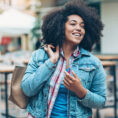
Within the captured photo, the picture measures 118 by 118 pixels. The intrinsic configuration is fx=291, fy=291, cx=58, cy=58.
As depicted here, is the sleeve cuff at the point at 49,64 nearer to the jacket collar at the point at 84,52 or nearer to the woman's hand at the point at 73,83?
the woman's hand at the point at 73,83

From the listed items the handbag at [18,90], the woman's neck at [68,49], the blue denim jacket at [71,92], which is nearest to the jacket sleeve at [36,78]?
the blue denim jacket at [71,92]

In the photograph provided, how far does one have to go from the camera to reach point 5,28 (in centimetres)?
1081

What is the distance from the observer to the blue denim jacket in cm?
203

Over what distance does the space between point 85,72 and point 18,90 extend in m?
0.54

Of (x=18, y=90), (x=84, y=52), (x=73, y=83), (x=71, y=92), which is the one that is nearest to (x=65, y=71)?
(x=73, y=83)

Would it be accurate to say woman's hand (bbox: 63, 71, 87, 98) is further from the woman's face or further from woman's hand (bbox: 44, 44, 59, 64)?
the woman's face

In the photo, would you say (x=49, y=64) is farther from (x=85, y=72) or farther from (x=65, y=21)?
(x=65, y=21)

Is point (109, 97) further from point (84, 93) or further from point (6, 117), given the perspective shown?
point (84, 93)

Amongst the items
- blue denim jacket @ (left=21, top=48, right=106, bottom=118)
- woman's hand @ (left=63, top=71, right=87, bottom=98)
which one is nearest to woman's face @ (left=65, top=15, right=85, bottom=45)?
blue denim jacket @ (left=21, top=48, right=106, bottom=118)

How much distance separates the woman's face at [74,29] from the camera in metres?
2.19

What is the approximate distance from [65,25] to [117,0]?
32.8 ft

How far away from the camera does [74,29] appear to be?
2191mm

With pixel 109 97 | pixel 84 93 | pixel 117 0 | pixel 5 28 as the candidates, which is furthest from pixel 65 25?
pixel 117 0

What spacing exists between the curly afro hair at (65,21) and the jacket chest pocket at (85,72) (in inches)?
10.3
